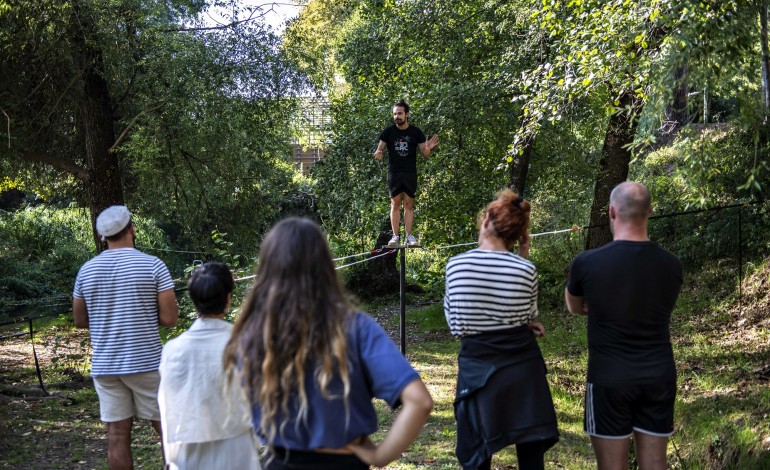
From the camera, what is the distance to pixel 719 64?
16.9 feet

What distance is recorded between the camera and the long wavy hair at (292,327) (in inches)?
80.7

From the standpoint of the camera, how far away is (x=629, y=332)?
3387 millimetres

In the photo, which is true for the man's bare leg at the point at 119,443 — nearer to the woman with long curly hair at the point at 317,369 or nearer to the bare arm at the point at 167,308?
the bare arm at the point at 167,308

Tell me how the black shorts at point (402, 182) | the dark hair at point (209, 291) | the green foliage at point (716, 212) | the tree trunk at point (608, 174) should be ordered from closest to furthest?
1. the dark hair at point (209, 291)
2. the black shorts at point (402, 182)
3. the green foliage at point (716, 212)
4. the tree trunk at point (608, 174)

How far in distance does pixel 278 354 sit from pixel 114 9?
32.1 feet

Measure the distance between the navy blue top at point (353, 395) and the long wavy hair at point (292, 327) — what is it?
0.8 inches

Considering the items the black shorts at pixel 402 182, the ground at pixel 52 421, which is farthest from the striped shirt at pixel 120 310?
the black shorts at pixel 402 182

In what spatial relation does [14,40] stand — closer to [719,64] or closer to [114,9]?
[114,9]

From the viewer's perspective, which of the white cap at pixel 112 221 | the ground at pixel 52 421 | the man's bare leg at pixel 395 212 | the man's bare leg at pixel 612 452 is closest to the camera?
the man's bare leg at pixel 612 452

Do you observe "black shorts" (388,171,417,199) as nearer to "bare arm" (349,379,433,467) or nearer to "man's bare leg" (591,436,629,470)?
"man's bare leg" (591,436,629,470)

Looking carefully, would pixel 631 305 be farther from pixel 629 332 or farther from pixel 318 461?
pixel 318 461

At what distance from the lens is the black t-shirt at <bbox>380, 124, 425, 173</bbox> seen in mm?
7676

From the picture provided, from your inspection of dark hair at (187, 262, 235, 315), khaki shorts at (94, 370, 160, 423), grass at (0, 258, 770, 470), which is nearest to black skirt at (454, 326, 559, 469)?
dark hair at (187, 262, 235, 315)

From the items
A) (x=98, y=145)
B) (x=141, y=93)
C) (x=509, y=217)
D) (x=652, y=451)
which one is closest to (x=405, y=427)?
(x=509, y=217)
